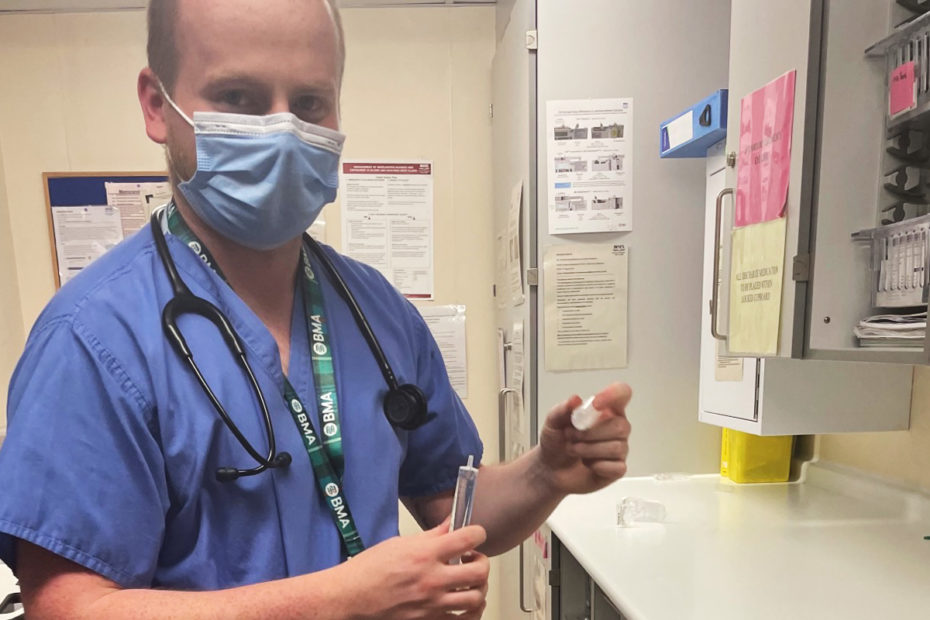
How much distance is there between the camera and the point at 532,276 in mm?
1542

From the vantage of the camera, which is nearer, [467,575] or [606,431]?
[467,575]

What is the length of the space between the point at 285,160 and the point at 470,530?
0.49 metres

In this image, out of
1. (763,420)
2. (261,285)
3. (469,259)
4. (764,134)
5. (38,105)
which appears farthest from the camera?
(469,259)

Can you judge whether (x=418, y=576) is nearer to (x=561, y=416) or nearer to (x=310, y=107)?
(x=561, y=416)

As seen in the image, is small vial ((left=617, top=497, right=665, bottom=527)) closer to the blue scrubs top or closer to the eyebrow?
the blue scrubs top

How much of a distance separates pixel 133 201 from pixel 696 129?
6.28ft

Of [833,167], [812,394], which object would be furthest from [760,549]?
[833,167]

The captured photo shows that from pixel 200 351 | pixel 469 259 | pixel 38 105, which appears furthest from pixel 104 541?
pixel 38 105

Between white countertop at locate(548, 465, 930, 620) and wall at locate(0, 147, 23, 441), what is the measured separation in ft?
6.57

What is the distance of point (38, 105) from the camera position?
203cm

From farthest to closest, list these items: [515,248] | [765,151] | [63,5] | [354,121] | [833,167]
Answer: [354,121] < [63,5] < [515,248] < [765,151] < [833,167]

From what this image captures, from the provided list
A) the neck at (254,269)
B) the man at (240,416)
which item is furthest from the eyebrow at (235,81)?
the neck at (254,269)

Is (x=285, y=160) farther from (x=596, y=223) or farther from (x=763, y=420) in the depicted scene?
(x=763, y=420)

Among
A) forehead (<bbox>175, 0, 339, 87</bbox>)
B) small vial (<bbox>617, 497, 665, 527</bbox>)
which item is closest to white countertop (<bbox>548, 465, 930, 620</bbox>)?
small vial (<bbox>617, 497, 665, 527</bbox>)
